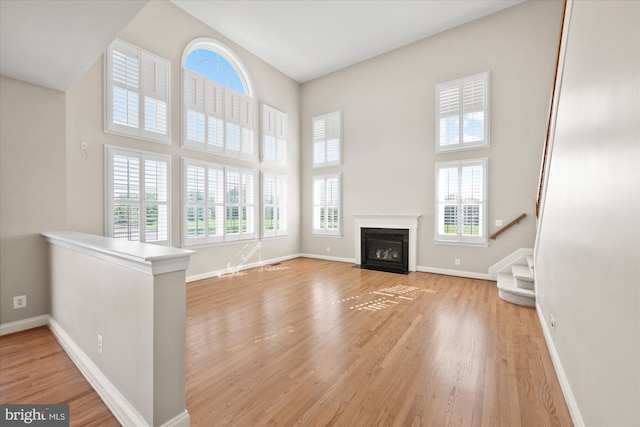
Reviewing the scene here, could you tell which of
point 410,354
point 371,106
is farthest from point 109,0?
point 371,106

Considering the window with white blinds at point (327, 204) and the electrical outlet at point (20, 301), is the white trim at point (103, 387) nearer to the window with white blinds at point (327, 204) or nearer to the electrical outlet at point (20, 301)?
the electrical outlet at point (20, 301)

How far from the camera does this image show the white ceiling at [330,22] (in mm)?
4840

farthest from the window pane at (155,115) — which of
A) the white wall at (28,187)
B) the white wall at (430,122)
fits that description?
the white wall at (430,122)

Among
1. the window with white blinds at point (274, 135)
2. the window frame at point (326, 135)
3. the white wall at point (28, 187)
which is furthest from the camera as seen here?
the window frame at point (326, 135)

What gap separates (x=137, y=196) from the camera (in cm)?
430

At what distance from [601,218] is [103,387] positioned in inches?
126

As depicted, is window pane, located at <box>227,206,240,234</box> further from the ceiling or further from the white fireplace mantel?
the ceiling

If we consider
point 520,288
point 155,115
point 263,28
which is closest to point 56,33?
point 155,115

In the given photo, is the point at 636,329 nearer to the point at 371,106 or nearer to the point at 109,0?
the point at 109,0

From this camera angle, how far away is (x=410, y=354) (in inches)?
96.0

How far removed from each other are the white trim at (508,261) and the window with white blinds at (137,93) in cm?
632

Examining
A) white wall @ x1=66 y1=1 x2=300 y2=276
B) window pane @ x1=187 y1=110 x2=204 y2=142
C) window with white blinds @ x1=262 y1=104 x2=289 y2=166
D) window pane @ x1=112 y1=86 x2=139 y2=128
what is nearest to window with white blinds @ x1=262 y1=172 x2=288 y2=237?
white wall @ x1=66 y1=1 x2=300 y2=276

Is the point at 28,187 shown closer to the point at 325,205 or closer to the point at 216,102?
the point at 216,102

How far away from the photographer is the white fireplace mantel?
5.86 m
